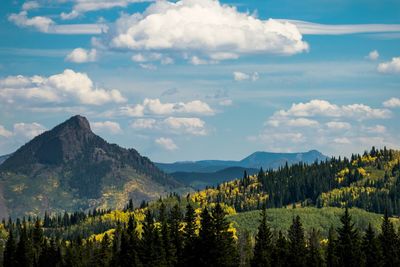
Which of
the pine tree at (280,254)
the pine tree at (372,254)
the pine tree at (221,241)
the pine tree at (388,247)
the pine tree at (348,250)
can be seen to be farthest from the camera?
the pine tree at (388,247)

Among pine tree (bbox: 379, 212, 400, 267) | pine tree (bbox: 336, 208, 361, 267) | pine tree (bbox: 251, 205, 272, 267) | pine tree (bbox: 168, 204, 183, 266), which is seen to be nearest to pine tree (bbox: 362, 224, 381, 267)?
pine tree (bbox: 379, 212, 400, 267)

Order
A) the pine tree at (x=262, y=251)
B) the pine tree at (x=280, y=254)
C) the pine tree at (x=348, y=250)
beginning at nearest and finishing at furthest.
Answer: the pine tree at (x=262, y=251) < the pine tree at (x=348, y=250) < the pine tree at (x=280, y=254)

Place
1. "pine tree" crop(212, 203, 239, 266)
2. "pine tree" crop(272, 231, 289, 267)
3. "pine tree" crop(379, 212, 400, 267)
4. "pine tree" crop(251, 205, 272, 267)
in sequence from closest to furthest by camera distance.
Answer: "pine tree" crop(212, 203, 239, 266), "pine tree" crop(251, 205, 272, 267), "pine tree" crop(272, 231, 289, 267), "pine tree" crop(379, 212, 400, 267)

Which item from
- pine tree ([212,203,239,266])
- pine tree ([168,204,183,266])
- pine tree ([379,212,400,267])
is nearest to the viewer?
pine tree ([212,203,239,266])

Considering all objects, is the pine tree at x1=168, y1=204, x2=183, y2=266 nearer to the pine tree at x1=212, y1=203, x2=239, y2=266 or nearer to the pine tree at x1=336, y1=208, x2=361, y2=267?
the pine tree at x1=212, y1=203, x2=239, y2=266

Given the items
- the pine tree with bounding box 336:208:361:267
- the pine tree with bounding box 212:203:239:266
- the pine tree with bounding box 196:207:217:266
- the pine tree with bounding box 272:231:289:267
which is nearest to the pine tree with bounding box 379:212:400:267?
the pine tree with bounding box 336:208:361:267

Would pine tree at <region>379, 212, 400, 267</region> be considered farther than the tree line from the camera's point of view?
Yes

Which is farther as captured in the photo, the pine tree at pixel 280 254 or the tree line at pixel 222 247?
the pine tree at pixel 280 254

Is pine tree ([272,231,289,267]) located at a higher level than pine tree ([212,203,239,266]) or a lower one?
lower

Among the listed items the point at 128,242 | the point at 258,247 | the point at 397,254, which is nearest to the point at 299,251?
the point at 258,247

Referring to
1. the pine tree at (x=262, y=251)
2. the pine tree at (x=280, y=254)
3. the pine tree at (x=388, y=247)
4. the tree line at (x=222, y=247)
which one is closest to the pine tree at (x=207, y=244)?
the tree line at (x=222, y=247)

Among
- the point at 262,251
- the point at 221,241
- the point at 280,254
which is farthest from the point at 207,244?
the point at 280,254

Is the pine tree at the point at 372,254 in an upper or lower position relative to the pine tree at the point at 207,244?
lower

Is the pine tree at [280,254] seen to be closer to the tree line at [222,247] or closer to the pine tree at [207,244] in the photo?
the tree line at [222,247]
